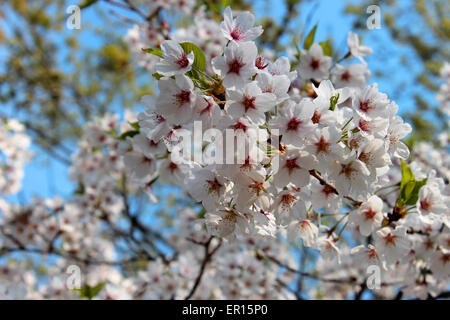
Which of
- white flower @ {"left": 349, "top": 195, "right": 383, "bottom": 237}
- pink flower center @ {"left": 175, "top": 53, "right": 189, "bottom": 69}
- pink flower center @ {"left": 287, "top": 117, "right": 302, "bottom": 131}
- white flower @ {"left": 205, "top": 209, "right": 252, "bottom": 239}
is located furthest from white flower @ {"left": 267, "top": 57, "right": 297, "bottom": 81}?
white flower @ {"left": 349, "top": 195, "right": 383, "bottom": 237}

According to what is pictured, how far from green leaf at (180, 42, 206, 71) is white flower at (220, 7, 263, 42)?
0.12 m

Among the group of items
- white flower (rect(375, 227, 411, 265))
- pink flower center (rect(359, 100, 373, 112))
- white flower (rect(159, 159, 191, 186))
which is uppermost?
pink flower center (rect(359, 100, 373, 112))

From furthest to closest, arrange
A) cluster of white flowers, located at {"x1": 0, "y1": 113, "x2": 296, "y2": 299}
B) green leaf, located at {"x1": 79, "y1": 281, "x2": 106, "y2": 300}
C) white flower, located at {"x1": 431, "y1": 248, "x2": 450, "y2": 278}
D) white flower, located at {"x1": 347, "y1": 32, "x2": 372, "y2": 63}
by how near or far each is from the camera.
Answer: cluster of white flowers, located at {"x1": 0, "y1": 113, "x2": 296, "y2": 299}, green leaf, located at {"x1": 79, "y1": 281, "x2": 106, "y2": 300}, white flower, located at {"x1": 347, "y1": 32, "x2": 372, "y2": 63}, white flower, located at {"x1": 431, "y1": 248, "x2": 450, "y2": 278}

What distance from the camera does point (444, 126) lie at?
7297 mm

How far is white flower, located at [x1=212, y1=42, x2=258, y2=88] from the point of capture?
1.13 metres

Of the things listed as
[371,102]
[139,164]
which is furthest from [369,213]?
[139,164]

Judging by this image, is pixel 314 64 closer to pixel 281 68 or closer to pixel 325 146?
pixel 281 68

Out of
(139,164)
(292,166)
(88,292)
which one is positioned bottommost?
(88,292)

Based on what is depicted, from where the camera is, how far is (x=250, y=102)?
1.13 meters

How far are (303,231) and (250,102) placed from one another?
0.78m

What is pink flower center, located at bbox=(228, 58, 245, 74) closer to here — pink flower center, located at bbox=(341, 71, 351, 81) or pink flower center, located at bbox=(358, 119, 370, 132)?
pink flower center, located at bbox=(358, 119, 370, 132)

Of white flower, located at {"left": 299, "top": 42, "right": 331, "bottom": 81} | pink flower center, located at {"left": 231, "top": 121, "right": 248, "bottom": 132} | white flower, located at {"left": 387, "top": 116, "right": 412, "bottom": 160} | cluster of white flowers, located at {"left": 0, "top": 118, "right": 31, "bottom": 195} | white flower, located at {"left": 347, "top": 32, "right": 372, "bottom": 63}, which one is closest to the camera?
pink flower center, located at {"left": 231, "top": 121, "right": 248, "bottom": 132}

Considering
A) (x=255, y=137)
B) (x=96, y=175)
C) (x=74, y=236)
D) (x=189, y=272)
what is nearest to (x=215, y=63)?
(x=255, y=137)
